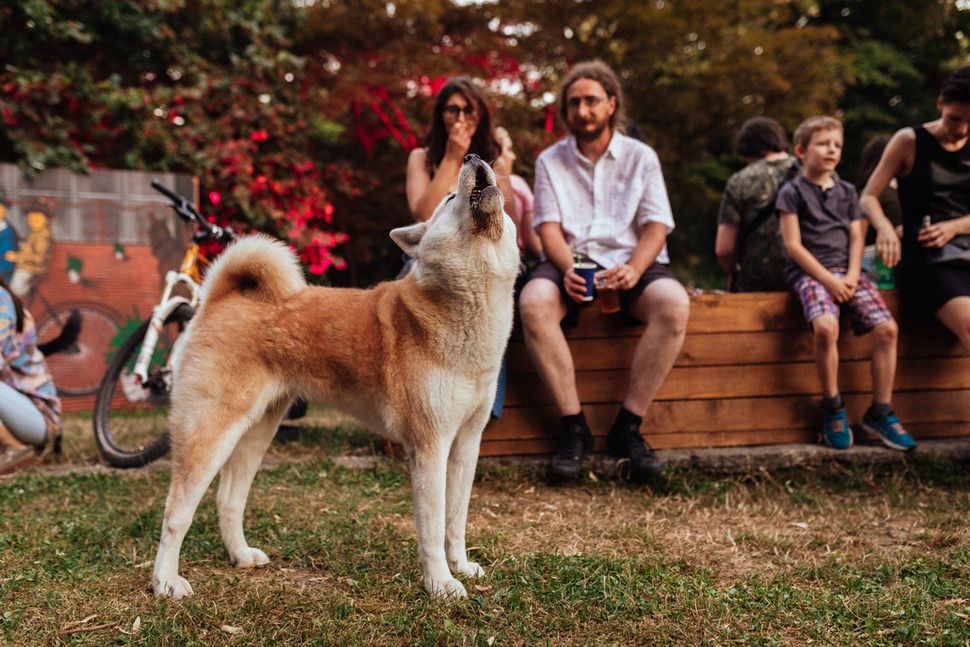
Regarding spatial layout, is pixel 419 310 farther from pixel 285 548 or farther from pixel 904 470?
pixel 904 470

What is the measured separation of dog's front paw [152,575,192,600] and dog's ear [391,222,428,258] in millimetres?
1316

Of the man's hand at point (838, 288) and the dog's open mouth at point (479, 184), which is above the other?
the dog's open mouth at point (479, 184)

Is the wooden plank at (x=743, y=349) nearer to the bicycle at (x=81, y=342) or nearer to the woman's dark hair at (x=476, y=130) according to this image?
the woman's dark hair at (x=476, y=130)

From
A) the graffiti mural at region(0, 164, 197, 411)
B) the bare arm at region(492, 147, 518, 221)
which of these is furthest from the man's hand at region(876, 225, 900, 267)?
the graffiti mural at region(0, 164, 197, 411)

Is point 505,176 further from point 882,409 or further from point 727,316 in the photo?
point 882,409

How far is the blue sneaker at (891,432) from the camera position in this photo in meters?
3.86

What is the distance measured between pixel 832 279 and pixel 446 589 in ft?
8.37

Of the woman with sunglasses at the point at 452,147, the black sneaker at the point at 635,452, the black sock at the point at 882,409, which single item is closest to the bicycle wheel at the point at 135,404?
the woman with sunglasses at the point at 452,147

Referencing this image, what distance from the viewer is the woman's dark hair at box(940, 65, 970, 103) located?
3.79 metres

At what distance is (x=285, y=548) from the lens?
118 inches

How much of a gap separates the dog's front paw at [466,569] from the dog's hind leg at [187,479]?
867mm

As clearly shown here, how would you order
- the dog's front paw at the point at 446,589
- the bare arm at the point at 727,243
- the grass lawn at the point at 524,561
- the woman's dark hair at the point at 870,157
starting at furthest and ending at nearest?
the woman's dark hair at the point at 870,157 → the bare arm at the point at 727,243 → the dog's front paw at the point at 446,589 → the grass lawn at the point at 524,561

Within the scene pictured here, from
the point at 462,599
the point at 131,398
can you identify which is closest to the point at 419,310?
the point at 462,599

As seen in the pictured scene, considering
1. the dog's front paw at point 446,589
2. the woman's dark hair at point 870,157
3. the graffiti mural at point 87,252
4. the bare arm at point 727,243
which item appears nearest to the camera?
the dog's front paw at point 446,589
